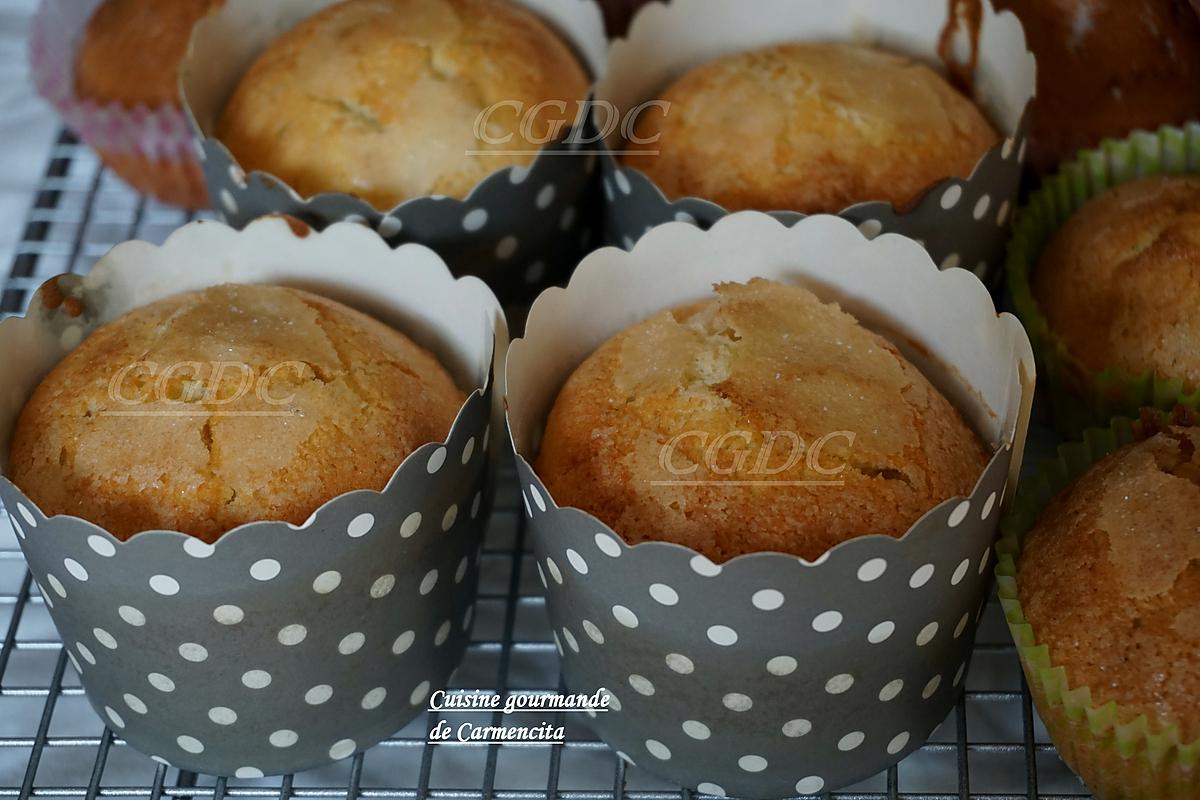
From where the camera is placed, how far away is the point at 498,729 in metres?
1.63

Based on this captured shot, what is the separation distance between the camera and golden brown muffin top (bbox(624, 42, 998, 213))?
1.82 meters

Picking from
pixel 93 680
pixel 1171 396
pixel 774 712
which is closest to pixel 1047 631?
pixel 774 712

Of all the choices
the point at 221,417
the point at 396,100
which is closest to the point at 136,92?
the point at 396,100

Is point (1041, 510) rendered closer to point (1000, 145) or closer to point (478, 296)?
point (1000, 145)

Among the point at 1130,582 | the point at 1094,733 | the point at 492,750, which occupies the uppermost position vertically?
the point at 1130,582

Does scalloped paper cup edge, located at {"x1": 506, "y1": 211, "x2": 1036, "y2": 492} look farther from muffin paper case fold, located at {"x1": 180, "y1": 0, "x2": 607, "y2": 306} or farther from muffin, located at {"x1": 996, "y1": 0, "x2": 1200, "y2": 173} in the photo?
muffin, located at {"x1": 996, "y1": 0, "x2": 1200, "y2": 173}

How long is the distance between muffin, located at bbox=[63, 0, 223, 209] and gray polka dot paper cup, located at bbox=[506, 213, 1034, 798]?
106 centimetres

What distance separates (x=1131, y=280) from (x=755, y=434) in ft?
2.21

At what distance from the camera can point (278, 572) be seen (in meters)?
1.37

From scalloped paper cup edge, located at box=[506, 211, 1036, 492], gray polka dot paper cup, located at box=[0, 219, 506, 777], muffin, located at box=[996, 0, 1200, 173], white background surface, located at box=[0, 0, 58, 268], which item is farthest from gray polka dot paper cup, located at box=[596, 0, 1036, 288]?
white background surface, located at box=[0, 0, 58, 268]

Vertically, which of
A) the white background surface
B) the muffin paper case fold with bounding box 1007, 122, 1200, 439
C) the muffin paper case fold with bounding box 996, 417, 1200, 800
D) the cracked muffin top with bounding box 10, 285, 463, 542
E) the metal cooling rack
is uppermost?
the cracked muffin top with bounding box 10, 285, 463, 542

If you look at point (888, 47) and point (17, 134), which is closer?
point (888, 47)

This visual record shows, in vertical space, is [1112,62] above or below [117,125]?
above

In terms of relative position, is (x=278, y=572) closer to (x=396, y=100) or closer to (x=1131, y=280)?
(x=396, y=100)
